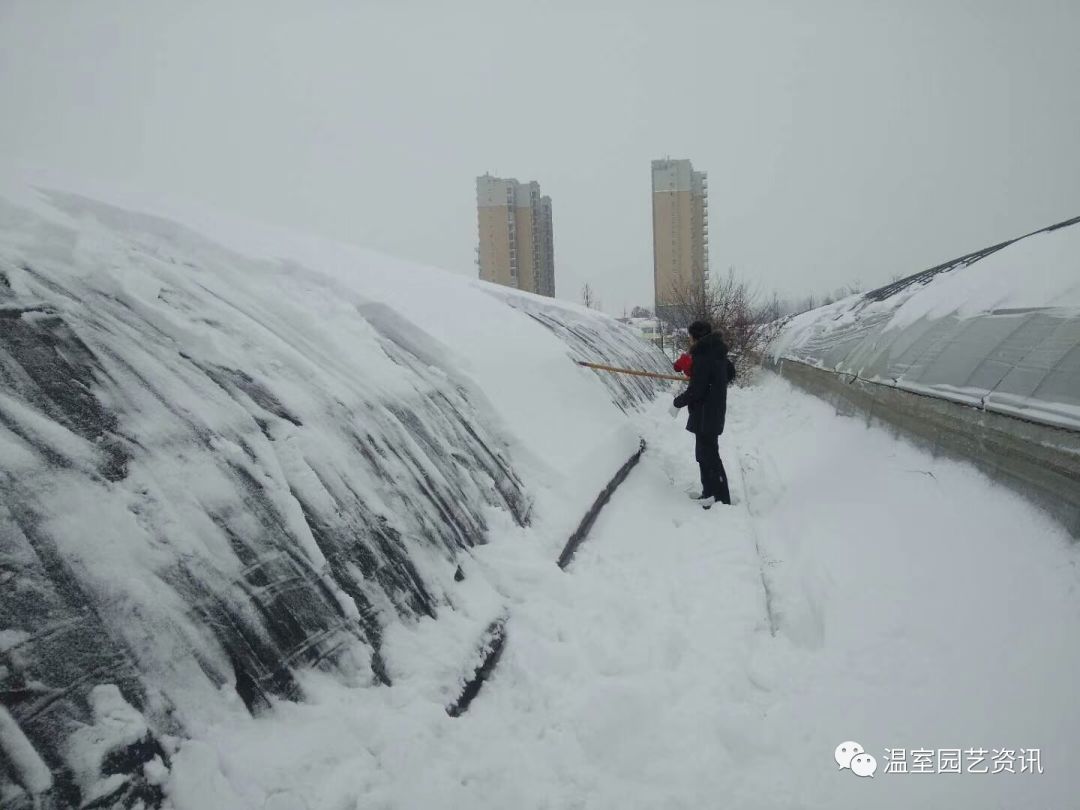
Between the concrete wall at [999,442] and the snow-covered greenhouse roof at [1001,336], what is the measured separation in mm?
87

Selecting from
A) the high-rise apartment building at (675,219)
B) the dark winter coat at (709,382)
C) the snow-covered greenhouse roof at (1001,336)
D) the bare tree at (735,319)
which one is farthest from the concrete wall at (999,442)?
the high-rise apartment building at (675,219)

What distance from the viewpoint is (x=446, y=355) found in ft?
16.1

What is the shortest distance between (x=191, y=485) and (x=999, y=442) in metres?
4.67

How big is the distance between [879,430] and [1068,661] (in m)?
4.00

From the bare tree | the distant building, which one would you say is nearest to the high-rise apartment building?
the distant building

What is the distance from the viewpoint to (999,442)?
3.68 meters

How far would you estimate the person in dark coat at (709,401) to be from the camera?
202 inches

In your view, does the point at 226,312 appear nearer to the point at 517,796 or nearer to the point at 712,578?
the point at 517,796

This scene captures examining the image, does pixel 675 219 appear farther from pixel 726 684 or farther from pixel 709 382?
pixel 726 684

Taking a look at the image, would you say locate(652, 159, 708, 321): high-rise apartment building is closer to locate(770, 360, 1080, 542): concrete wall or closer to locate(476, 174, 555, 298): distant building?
locate(476, 174, 555, 298): distant building

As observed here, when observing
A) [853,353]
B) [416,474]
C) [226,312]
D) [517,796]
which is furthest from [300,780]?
[853,353]

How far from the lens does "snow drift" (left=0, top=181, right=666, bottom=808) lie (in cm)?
152

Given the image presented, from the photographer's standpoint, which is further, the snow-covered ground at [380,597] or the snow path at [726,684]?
the snow path at [726,684]

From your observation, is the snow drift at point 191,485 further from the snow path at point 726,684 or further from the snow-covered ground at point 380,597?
the snow path at point 726,684
